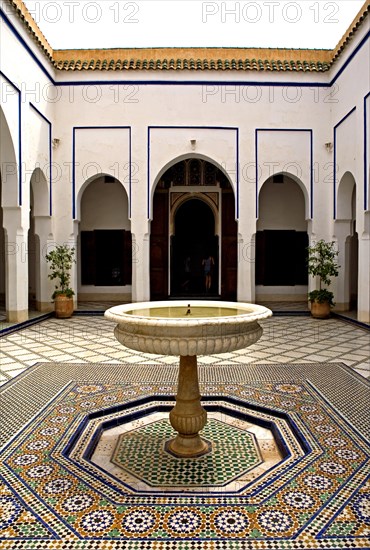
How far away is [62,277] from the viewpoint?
7.61 metres

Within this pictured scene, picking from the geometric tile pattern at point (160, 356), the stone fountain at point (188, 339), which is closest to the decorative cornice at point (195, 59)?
the geometric tile pattern at point (160, 356)

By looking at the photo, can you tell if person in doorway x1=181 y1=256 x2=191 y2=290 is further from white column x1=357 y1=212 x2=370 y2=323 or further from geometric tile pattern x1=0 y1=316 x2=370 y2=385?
white column x1=357 y1=212 x2=370 y2=323

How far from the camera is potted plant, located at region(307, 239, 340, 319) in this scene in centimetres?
750

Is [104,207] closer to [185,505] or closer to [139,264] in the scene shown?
[139,264]

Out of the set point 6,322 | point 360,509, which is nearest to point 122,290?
point 6,322

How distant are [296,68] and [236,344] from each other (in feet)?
22.8

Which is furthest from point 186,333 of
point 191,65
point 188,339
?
point 191,65

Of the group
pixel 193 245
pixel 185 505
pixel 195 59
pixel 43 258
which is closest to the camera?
pixel 185 505

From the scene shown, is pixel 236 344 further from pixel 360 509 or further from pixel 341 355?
pixel 341 355

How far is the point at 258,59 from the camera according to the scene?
8102 millimetres

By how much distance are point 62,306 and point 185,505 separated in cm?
601

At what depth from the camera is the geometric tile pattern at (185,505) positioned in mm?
1680

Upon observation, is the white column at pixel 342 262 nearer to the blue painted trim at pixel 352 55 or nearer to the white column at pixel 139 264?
the blue painted trim at pixel 352 55

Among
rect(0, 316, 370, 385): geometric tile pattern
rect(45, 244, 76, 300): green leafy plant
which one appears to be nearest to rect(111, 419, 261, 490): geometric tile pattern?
rect(0, 316, 370, 385): geometric tile pattern
